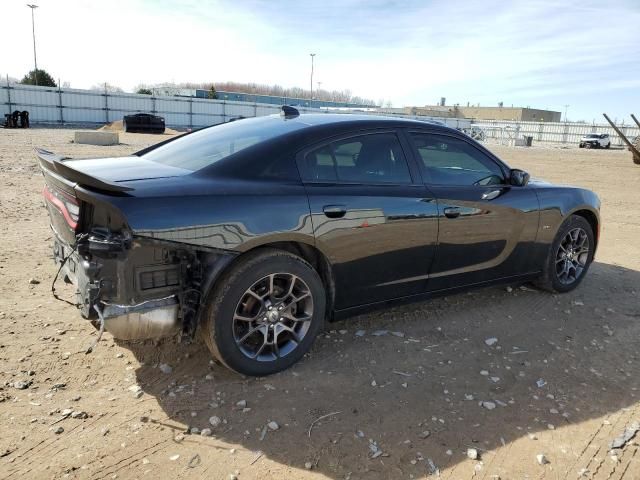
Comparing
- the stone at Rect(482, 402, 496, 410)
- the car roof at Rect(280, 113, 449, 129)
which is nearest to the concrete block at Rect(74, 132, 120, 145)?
the car roof at Rect(280, 113, 449, 129)

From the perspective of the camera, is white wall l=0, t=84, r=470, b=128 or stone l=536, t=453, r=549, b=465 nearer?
stone l=536, t=453, r=549, b=465

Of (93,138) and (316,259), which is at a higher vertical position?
(316,259)

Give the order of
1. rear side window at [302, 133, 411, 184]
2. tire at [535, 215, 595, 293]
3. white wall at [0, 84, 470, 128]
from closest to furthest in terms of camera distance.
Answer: rear side window at [302, 133, 411, 184] → tire at [535, 215, 595, 293] → white wall at [0, 84, 470, 128]

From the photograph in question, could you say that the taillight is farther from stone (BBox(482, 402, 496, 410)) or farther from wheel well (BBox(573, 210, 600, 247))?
wheel well (BBox(573, 210, 600, 247))

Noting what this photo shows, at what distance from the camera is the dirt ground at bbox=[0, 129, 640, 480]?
2.66 m

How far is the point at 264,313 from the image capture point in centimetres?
333

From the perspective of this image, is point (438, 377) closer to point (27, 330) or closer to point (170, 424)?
point (170, 424)

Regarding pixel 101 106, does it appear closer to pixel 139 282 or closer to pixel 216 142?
pixel 216 142

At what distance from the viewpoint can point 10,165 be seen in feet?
41.7

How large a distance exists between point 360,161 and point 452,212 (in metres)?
0.86

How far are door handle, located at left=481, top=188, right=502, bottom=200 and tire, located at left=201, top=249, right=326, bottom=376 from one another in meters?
1.68

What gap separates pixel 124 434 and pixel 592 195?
477 centimetres

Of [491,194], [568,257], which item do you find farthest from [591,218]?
[491,194]

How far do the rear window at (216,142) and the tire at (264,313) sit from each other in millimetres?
757
